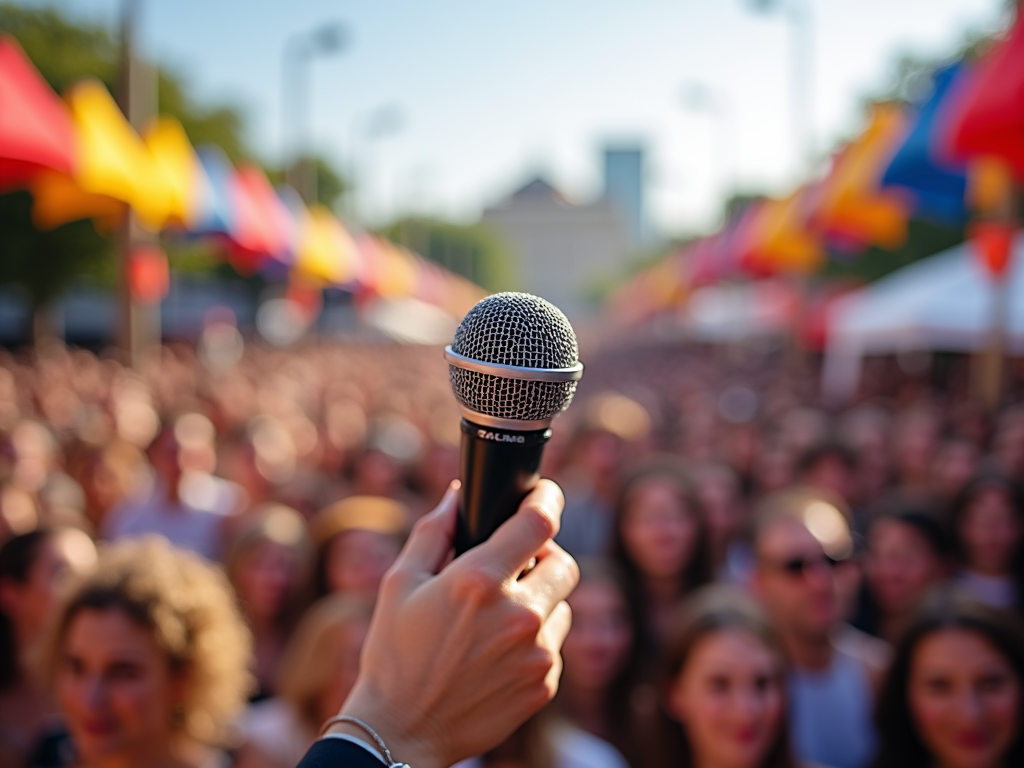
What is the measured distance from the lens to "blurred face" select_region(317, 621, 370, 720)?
10.2ft

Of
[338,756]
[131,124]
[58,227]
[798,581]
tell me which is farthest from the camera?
[58,227]

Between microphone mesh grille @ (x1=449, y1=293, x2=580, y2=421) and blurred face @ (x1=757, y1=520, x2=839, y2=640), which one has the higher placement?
microphone mesh grille @ (x1=449, y1=293, x2=580, y2=421)

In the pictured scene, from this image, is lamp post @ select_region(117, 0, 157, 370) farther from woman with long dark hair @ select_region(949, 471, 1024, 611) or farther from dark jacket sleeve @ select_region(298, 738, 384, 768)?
dark jacket sleeve @ select_region(298, 738, 384, 768)

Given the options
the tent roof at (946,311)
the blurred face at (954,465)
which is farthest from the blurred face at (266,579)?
the tent roof at (946,311)

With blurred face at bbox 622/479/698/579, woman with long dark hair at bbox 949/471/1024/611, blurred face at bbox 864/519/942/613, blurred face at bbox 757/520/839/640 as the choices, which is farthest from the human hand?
woman with long dark hair at bbox 949/471/1024/611

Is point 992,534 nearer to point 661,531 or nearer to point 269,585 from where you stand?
point 661,531

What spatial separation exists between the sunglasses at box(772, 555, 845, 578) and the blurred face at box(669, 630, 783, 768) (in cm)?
84

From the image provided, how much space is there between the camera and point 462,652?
1.12 m

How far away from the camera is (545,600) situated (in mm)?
1177

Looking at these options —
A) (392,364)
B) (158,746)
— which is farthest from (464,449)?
(392,364)

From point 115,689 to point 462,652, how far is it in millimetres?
1753

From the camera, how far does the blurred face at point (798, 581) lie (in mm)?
3732

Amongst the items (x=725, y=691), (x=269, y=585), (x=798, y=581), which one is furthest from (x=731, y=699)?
(x=269, y=585)

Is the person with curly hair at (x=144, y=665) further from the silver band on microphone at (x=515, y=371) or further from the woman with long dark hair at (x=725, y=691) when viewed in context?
the silver band on microphone at (x=515, y=371)
